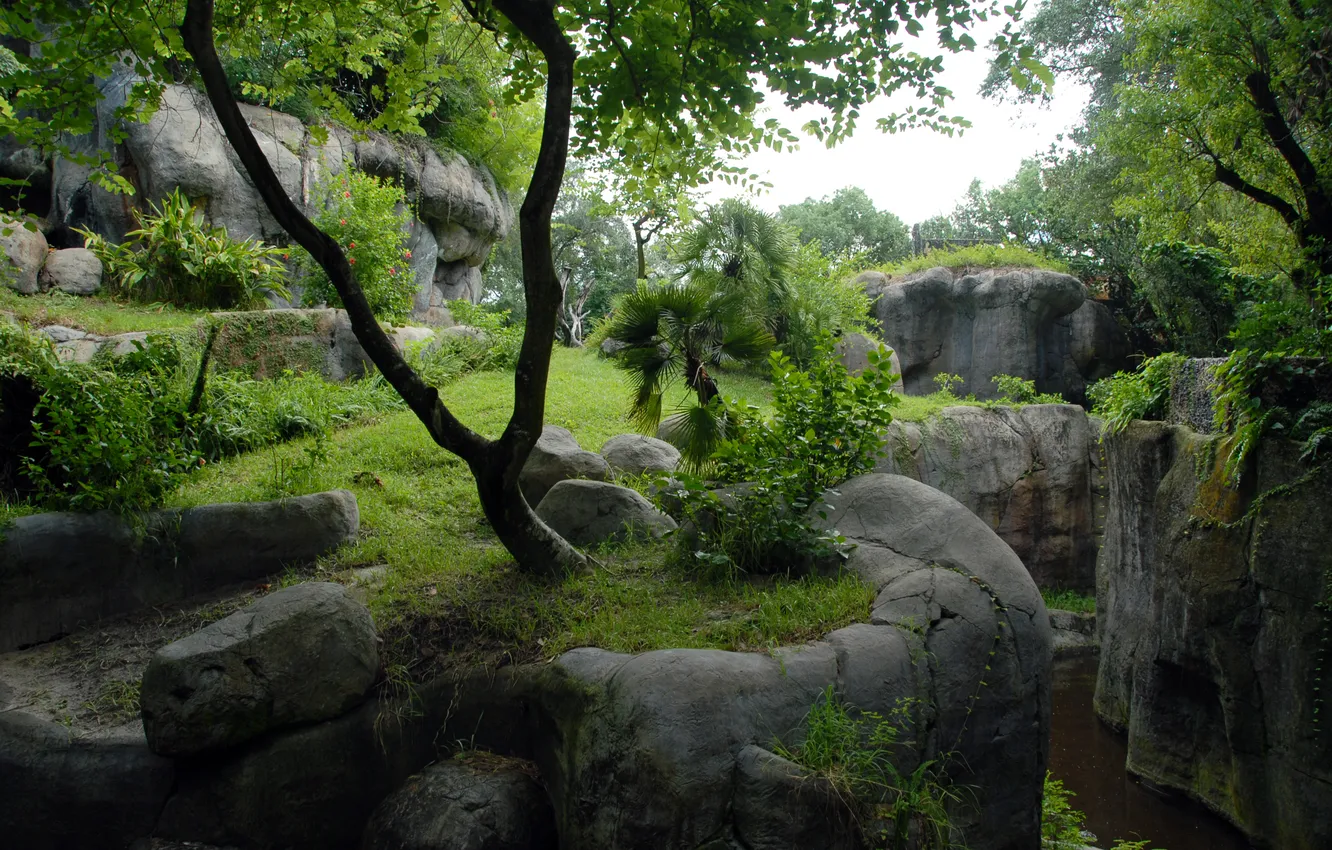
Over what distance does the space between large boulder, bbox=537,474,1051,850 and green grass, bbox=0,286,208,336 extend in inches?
327

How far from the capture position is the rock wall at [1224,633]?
6.22 metres

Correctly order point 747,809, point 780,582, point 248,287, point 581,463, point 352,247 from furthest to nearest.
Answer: point 352,247 → point 248,287 → point 581,463 → point 780,582 → point 747,809

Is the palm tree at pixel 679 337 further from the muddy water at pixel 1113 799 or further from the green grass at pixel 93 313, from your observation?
the green grass at pixel 93 313

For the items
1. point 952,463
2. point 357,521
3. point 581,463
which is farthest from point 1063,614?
point 357,521

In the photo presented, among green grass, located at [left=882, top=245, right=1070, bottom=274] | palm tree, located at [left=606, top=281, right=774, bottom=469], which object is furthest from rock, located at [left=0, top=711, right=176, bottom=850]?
green grass, located at [left=882, top=245, right=1070, bottom=274]

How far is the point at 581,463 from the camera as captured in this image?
24.8 ft

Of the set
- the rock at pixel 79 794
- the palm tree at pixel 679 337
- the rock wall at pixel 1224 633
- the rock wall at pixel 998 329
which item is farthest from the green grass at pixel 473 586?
the rock wall at pixel 998 329

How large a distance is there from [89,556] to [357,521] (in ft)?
5.98

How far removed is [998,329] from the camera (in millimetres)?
17500

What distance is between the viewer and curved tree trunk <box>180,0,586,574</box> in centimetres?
514

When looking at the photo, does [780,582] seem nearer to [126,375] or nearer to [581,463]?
[581,463]

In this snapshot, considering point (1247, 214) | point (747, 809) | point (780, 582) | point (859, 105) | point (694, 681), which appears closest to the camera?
point (747, 809)

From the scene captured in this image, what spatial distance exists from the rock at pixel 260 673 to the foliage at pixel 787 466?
2.28m

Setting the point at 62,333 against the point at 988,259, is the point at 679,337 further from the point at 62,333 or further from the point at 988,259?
the point at 988,259
